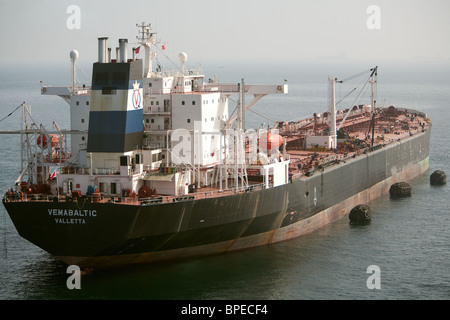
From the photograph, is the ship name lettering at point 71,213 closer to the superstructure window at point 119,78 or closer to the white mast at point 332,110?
the superstructure window at point 119,78

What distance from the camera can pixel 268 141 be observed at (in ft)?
118

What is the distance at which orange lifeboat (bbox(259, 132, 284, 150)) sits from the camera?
36031 mm

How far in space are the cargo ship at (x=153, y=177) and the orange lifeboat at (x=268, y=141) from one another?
6 cm

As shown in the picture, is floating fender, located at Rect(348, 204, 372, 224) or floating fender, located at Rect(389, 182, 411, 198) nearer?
floating fender, located at Rect(348, 204, 372, 224)

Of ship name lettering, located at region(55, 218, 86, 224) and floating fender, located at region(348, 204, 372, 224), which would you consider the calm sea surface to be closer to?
floating fender, located at region(348, 204, 372, 224)

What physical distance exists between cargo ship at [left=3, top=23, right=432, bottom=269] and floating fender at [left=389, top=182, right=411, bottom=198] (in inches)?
338

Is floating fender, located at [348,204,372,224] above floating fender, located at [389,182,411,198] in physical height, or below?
below

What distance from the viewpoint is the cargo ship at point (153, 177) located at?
28906 millimetres

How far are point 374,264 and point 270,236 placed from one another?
17.2 ft

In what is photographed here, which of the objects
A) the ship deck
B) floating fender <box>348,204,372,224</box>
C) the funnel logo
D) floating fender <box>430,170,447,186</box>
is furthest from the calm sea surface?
floating fender <box>430,170,447,186</box>

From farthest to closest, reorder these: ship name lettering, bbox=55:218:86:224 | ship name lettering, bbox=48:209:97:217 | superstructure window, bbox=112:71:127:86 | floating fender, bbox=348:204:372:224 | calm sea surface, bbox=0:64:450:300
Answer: floating fender, bbox=348:204:372:224, superstructure window, bbox=112:71:127:86, ship name lettering, bbox=55:218:86:224, ship name lettering, bbox=48:209:97:217, calm sea surface, bbox=0:64:450:300

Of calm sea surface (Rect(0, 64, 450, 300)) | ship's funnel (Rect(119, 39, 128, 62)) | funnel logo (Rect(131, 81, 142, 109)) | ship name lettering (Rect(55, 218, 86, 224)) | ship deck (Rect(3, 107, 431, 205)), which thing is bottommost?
calm sea surface (Rect(0, 64, 450, 300))

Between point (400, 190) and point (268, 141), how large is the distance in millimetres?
14299
